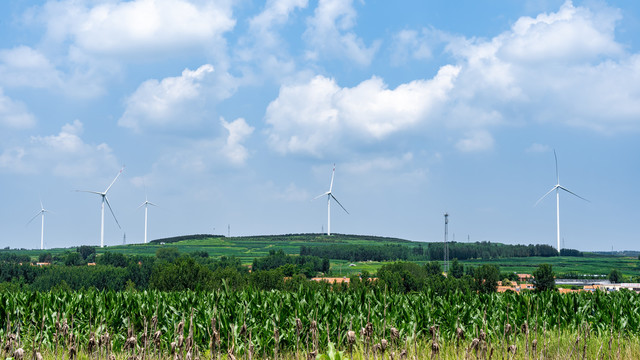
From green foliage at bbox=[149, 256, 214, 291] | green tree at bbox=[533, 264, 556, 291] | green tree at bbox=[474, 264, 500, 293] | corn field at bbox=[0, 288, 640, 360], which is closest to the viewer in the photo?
corn field at bbox=[0, 288, 640, 360]

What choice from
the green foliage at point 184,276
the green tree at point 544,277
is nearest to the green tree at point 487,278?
the green tree at point 544,277

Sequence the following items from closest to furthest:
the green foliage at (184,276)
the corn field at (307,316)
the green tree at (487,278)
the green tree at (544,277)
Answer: the corn field at (307,316)
the green foliage at (184,276)
the green tree at (544,277)
the green tree at (487,278)

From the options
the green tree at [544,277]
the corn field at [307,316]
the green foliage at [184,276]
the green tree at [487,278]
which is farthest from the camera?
the green tree at [487,278]

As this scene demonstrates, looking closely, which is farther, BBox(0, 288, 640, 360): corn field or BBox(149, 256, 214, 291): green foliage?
BBox(149, 256, 214, 291): green foliage

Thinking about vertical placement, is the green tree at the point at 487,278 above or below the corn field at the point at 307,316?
below

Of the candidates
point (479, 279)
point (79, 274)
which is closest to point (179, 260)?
point (79, 274)

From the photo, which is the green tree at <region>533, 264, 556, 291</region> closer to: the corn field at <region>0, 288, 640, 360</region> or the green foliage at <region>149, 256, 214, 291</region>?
the green foliage at <region>149, 256, 214, 291</region>

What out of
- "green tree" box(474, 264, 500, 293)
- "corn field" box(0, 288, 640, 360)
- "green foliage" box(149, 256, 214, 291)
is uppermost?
"corn field" box(0, 288, 640, 360)

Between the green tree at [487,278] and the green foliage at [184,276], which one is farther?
the green tree at [487,278]

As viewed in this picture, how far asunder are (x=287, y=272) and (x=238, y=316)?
17683cm

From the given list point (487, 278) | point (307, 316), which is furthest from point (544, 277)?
point (307, 316)

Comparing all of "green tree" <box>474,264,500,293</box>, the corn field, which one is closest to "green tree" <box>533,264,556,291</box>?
"green tree" <box>474,264,500,293</box>

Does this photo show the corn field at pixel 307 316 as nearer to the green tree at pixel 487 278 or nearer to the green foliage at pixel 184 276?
the green foliage at pixel 184 276

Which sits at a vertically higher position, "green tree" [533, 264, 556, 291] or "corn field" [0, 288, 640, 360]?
"corn field" [0, 288, 640, 360]
